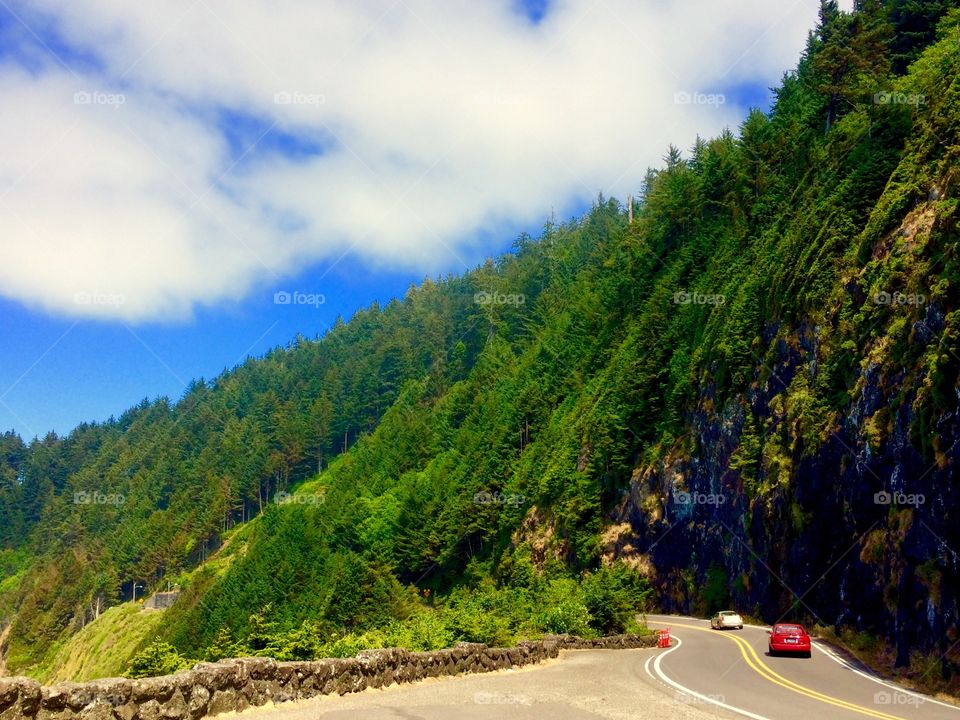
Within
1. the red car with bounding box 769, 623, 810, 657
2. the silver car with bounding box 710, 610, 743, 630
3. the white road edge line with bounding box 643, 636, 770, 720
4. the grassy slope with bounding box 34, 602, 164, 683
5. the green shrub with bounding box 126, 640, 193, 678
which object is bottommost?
the grassy slope with bounding box 34, 602, 164, 683

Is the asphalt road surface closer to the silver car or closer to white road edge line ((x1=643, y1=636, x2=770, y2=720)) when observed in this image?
white road edge line ((x1=643, y1=636, x2=770, y2=720))

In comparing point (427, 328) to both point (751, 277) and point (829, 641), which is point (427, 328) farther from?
point (829, 641)

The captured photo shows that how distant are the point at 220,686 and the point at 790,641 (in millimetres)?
21273

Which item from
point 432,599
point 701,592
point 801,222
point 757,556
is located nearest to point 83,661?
point 432,599

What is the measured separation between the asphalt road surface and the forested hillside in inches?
93.8

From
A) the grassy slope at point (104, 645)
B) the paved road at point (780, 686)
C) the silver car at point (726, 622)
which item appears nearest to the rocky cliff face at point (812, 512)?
the paved road at point (780, 686)

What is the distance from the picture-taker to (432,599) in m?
73.9

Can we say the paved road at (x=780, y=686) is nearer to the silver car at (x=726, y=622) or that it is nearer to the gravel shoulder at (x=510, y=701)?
the gravel shoulder at (x=510, y=701)

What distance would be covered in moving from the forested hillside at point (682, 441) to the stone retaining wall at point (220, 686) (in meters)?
1.78

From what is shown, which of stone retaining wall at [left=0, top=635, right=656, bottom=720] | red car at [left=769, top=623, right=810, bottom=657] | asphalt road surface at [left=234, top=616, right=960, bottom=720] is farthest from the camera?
red car at [left=769, top=623, right=810, bottom=657]

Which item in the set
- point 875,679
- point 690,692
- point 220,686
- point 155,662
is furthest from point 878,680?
point 155,662

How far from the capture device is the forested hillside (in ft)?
84.4

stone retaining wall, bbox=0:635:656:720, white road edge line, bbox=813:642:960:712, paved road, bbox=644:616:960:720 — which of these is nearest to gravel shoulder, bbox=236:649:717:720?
stone retaining wall, bbox=0:635:656:720

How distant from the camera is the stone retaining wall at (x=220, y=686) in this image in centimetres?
893
